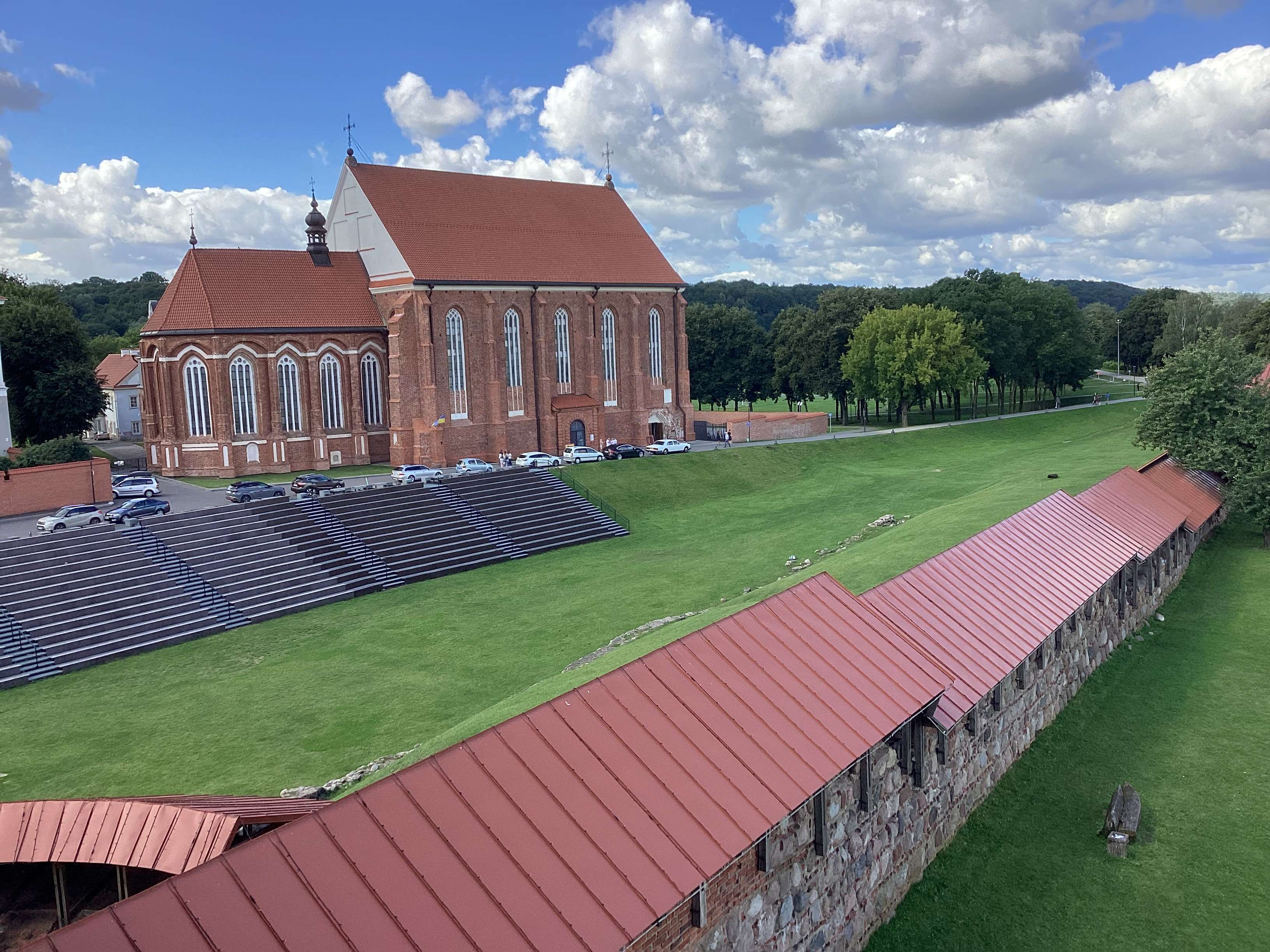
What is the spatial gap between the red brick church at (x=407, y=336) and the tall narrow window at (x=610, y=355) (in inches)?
3.9

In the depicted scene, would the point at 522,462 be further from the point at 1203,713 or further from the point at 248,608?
the point at 1203,713

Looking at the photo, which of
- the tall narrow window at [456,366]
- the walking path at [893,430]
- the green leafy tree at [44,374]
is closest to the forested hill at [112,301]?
the green leafy tree at [44,374]

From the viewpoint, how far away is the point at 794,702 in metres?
10.9

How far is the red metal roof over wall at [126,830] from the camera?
25.8 ft

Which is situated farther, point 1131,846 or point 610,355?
point 610,355

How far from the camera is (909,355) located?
219 feet

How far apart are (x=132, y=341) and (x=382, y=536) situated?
61639mm

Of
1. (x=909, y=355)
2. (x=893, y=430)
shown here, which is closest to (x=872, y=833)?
(x=909, y=355)

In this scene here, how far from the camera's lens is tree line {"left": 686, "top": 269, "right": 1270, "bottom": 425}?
6806 cm

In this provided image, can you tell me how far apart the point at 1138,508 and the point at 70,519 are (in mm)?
35888

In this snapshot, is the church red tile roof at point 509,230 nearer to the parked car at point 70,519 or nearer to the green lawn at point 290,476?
the green lawn at point 290,476

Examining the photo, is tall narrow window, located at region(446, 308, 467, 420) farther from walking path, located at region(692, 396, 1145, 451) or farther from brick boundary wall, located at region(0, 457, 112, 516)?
brick boundary wall, located at region(0, 457, 112, 516)

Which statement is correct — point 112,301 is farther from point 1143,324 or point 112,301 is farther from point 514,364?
point 1143,324

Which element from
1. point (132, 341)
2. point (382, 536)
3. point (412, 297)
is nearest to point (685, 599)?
point (382, 536)
